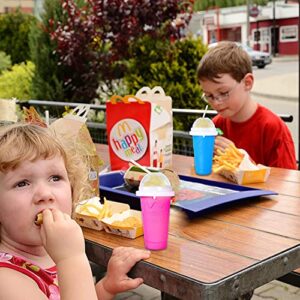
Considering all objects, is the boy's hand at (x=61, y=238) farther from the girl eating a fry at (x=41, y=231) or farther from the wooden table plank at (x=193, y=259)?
the wooden table plank at (x=193, y=259)

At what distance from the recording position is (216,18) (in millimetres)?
16938

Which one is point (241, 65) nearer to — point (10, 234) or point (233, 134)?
point (233, 134)

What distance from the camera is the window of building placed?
2105cm

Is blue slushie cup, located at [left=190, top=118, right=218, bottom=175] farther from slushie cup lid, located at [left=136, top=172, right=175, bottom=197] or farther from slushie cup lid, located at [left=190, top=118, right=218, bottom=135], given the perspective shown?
slushie cup lid, located at [left=136, top=172, right=175, bottom=197]

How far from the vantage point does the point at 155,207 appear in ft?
4.62

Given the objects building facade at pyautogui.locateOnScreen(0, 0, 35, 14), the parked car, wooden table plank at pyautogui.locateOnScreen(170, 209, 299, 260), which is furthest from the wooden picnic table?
the parked car

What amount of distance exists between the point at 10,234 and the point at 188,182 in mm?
879

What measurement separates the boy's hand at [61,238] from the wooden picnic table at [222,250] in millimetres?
187

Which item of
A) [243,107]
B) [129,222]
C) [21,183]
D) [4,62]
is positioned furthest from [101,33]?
[21,183]

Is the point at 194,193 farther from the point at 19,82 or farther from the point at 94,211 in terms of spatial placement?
the point at 19,82

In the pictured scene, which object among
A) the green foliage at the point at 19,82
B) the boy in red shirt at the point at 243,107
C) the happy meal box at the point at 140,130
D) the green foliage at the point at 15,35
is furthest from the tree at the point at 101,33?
the happy meal box at the point at 140,130

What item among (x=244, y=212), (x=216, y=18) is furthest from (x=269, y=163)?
(x=216, y=18)

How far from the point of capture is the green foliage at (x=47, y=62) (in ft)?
21.5

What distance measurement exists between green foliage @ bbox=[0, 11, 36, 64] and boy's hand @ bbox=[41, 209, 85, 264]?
7915 mm
